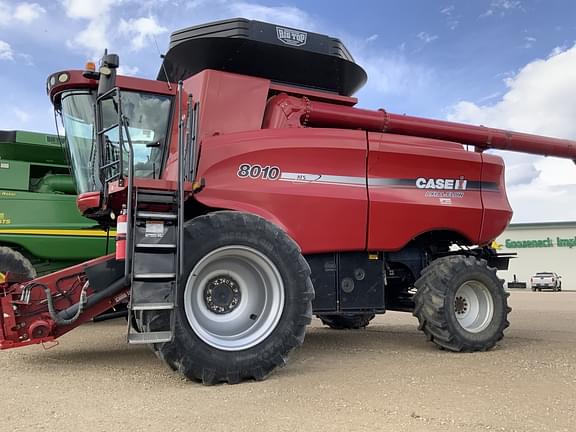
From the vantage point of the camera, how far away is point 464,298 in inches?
276

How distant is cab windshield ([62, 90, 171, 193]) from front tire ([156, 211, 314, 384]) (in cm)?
116

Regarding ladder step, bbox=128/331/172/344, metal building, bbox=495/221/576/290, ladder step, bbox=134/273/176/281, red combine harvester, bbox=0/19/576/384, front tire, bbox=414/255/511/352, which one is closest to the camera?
ladder step, bbox=128/331/172/344

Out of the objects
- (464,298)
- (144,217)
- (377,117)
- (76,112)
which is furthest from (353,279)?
(76,112)

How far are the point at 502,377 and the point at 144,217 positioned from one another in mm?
3545

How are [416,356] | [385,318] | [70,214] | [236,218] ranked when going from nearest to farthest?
[236,218] < [416,356] < [70,214] < [385,318]

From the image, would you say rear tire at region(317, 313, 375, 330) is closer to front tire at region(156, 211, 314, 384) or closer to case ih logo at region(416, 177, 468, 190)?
case ih logo at region(416, 177, 468, 190)

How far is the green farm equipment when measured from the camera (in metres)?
9.33

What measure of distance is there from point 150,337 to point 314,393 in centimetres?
139

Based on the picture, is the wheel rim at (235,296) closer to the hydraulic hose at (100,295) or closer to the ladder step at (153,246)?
the ladder step at (153,246)

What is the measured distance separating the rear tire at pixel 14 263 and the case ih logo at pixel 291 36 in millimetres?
5391

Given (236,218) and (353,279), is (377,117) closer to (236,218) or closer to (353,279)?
(353,279)

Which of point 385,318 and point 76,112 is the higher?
point 76,112

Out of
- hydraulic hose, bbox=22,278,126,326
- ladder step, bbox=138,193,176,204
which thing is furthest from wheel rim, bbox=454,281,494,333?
hydraulic hose, bbox=22,278,126,326

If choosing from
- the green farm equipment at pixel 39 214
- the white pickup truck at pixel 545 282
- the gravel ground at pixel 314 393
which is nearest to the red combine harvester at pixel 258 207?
the gravel ground at pixel 314 393
